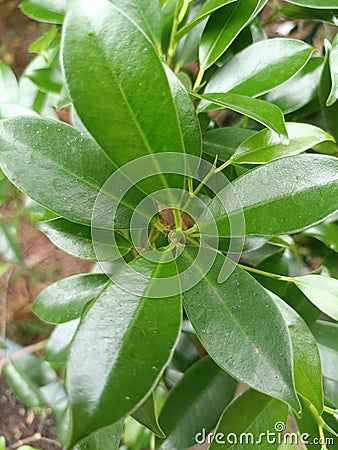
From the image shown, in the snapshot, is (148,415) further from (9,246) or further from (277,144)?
(9,246)

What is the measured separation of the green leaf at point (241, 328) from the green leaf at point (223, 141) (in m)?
0.15

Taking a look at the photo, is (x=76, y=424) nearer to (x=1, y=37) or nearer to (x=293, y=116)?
(x=293, y=116)

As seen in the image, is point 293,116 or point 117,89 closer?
point 117,89

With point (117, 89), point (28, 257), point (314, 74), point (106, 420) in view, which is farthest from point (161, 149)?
point (28, 257)

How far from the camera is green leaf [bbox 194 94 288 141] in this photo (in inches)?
13.8

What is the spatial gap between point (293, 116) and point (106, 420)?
424mm

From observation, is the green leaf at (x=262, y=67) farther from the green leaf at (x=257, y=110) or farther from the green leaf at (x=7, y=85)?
the green leaf at (x=7, y=85)

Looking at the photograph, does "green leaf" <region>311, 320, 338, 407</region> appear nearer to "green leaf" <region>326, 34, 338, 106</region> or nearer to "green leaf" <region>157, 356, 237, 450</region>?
"green leaf" <region>157, 356, 237, 450</region>

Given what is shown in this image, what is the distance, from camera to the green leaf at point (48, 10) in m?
0.54

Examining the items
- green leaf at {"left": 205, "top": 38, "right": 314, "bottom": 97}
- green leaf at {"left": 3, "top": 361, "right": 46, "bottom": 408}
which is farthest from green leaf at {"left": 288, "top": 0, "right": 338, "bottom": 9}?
green leaf at {"left": 3, "top": 361, "right": 46, "bottom": 408}

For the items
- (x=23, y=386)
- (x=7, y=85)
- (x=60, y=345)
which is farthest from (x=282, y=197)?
(x=23, y=386)

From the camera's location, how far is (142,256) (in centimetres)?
35

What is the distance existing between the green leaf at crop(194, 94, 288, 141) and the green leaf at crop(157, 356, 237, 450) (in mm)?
304

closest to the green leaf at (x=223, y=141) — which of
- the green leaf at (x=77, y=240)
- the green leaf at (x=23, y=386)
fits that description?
the green leaf at (x=77, y=240)
